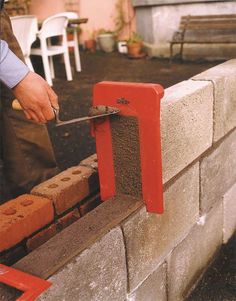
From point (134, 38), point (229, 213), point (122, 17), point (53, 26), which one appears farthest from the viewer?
point (122, 17)

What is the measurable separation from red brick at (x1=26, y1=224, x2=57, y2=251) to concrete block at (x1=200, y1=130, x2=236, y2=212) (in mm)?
978

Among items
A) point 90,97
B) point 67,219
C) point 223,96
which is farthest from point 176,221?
point 90,97

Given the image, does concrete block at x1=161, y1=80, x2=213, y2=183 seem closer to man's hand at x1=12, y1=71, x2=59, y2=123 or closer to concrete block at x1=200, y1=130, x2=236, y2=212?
concrete block at x1=200, y1=130, x2=236, y2=212

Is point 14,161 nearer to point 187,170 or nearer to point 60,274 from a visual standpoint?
point 187,170

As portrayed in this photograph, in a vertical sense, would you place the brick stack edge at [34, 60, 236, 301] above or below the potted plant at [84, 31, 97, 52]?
above

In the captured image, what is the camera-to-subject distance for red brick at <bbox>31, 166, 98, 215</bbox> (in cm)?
224

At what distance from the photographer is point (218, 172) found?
9.68 feet

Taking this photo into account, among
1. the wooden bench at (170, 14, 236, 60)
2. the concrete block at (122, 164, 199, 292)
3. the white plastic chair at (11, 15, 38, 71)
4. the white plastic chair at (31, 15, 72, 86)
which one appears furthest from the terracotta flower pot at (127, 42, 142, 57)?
the concrete block at (122, 164, 199, 292)

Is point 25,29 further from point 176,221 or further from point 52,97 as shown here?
point 52,97

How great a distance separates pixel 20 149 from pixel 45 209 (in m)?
0.91

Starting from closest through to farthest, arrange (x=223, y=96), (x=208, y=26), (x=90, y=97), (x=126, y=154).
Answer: (x=126, y=154)
(x=223, y=96)
(x=90, y=97)
(x=208, y=26)

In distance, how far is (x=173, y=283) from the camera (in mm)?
2613

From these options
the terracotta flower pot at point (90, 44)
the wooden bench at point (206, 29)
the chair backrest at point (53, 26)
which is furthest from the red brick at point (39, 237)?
the terracotta flower pot at point (90, 44)

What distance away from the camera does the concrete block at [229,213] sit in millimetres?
3236
